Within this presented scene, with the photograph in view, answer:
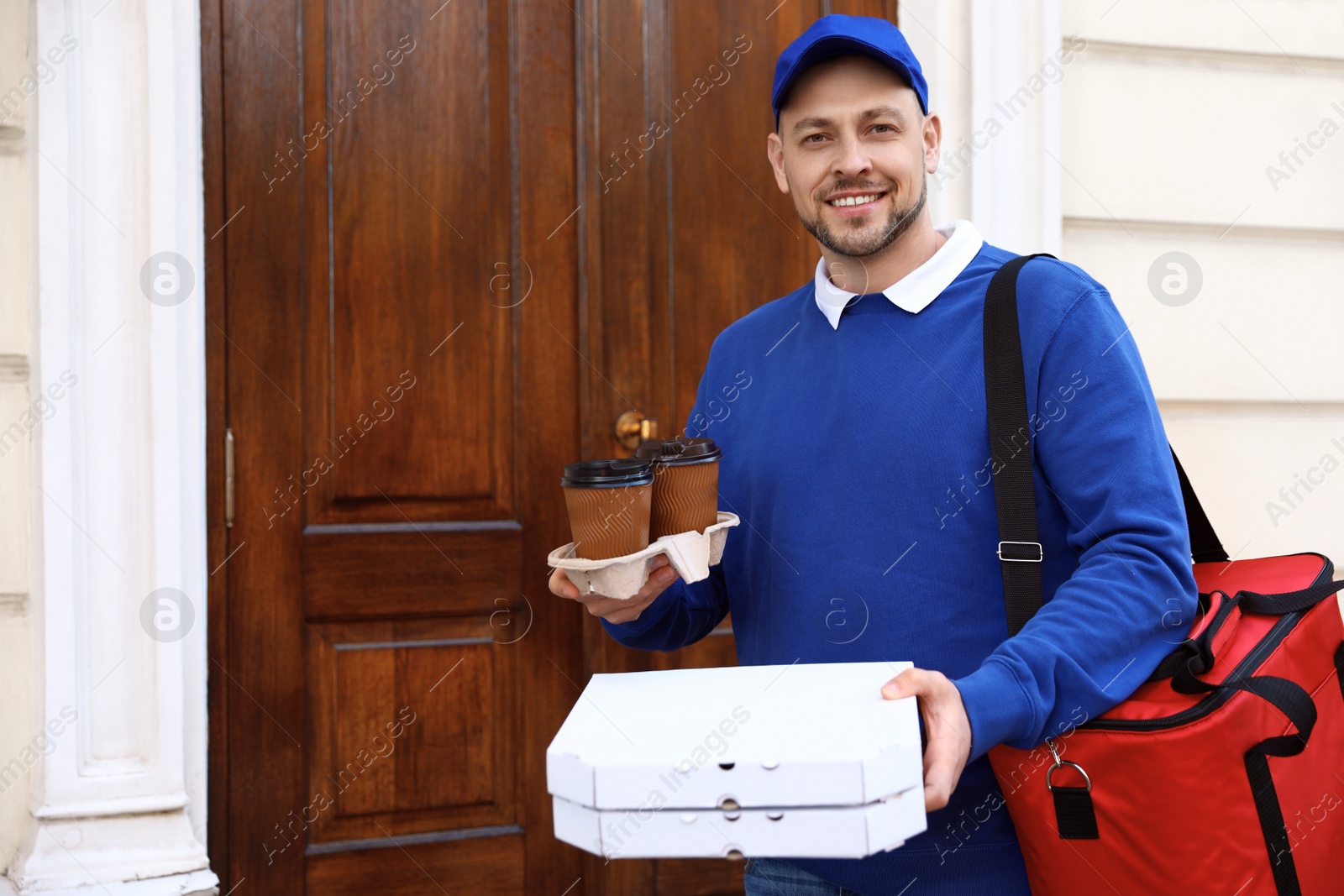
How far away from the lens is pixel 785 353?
1525mm

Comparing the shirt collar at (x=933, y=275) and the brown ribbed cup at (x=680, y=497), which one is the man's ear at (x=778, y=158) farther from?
the brown ribbed cup at (x=680, y=497)

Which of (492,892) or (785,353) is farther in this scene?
(492,892)

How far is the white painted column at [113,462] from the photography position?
1.78 meters

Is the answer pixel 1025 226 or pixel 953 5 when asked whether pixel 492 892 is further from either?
pixel 953 5

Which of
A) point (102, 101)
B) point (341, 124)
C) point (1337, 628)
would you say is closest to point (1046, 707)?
point (1337, 628)

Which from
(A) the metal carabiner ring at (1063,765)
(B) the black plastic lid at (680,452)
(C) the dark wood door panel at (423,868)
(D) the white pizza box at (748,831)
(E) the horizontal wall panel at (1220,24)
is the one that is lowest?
(C) the dark wood door panel at (423,868)

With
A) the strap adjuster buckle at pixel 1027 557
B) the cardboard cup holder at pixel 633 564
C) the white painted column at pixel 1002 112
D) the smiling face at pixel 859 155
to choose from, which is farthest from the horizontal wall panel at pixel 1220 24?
the cardboard cup holder at pixel 633 564

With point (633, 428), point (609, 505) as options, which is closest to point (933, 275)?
point (609, 505)

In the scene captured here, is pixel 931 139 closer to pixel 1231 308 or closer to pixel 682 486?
pixel 682 486

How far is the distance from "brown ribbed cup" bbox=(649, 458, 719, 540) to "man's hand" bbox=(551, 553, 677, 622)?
41 mm

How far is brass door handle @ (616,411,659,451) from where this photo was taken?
7.03 feet

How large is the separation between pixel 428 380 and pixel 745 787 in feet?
4.56

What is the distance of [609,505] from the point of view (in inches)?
45.8

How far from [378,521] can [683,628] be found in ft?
2.69
